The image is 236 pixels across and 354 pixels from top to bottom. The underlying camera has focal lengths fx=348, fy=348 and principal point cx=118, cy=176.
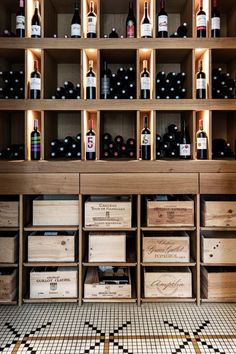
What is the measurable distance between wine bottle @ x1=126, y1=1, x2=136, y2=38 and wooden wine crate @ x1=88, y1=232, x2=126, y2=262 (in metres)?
1.45

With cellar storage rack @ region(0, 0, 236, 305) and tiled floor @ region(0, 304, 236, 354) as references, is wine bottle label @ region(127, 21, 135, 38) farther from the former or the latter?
tiled floor @ region(0, 304, 236, 354)

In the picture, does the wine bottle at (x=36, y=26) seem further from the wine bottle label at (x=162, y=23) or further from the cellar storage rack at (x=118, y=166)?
the wine bottle label at (x=162, y=23)

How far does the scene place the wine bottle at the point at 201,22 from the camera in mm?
2398

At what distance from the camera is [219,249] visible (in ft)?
7.85

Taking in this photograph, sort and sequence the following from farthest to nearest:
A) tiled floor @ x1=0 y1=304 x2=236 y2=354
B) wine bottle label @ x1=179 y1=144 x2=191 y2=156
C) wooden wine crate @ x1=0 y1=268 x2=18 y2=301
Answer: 1. wine bottle label @ x1=179 y1=144 x2=191 y2=156
2. wooden wine crate @ x1=0 y1=268 x2=18 y2=301
3. tiled floor @ x1=0 y1=304 x2=236 y2=354

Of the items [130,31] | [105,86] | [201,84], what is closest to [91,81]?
[105,86]

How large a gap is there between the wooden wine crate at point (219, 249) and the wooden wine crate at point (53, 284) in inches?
35.8

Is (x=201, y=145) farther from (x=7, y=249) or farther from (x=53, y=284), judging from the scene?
(x=7, y=249)

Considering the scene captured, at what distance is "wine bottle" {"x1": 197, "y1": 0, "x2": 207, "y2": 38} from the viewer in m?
2.40

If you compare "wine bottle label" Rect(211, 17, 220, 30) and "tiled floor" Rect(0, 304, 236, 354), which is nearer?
"tiled floor" Rect(0, 304, 236, 354)

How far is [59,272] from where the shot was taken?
2412mm

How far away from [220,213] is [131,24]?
1496 millimetres

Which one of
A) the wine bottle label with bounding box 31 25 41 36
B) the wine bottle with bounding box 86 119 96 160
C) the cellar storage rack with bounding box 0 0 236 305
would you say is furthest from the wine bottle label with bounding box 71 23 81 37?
the wine bottle with bounding box 86 119 96 160

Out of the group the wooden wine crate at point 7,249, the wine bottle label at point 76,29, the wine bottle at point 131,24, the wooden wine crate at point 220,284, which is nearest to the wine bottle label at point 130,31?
the wine bottle at point 131,24
